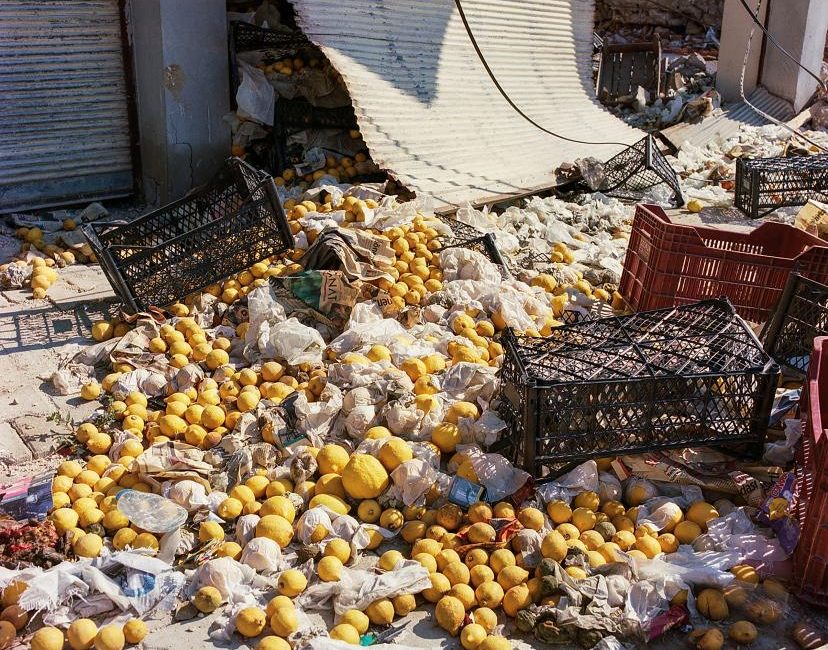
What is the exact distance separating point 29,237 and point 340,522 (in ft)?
16.6

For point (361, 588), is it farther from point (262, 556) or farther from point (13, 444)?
point (13, 444)

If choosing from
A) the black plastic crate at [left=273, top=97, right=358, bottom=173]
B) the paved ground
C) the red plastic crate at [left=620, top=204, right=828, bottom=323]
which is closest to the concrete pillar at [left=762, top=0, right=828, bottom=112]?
the black plastic crate at [left=273, top=97, right=358, bottom=173]

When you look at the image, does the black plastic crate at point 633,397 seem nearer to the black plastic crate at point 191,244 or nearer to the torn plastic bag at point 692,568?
the torn plastic bag at point 692,568

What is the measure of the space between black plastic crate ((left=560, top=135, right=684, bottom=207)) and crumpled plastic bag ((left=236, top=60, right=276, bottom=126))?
3363 mm

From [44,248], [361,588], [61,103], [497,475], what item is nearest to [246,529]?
[361,588]

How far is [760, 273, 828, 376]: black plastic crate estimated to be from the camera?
459 cm

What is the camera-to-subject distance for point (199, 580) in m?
3.43

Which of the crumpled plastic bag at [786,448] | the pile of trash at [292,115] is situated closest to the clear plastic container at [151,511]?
the crumpled plastic bag at [786,448]

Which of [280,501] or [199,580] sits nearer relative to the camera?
[199,580]

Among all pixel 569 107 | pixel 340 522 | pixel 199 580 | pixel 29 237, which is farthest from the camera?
pixel 569 107

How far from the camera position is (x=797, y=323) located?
474 centimetres

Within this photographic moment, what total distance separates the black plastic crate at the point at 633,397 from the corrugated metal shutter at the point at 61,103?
5925 millimetres

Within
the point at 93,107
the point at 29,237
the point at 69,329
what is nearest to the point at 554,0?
the point at 93,107

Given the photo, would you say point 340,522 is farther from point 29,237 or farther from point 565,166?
point 565,166
